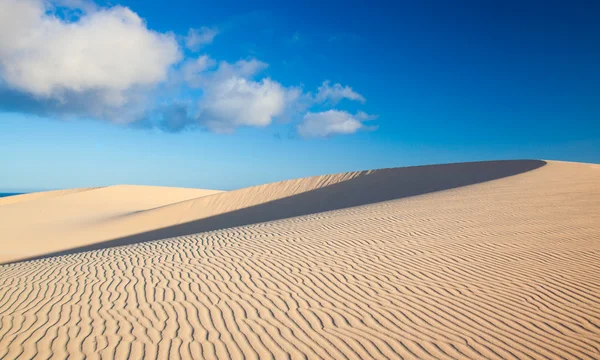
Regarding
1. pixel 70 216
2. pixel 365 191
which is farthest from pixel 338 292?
pixel 70 216

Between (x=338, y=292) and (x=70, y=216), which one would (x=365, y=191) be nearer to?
(x=338, y=292)

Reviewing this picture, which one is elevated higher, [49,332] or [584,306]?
[584,306]

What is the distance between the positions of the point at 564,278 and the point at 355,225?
18.1 feet

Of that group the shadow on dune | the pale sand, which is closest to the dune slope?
the shadow on dune

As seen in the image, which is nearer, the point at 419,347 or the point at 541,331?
the point at 419,347

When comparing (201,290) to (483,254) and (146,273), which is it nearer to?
(146,273)

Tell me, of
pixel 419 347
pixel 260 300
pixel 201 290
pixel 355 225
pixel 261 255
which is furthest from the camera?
pixel 355 225

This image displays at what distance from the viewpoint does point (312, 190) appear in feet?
82.9

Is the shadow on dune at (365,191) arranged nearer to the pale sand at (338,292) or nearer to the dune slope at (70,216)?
the dune slope at (70,216)

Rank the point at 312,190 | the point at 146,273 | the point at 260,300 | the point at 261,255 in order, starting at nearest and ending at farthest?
the point at 260,300
the point at 146,273
the point at 261,255
the point at 312,190

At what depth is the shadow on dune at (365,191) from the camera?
19828mm

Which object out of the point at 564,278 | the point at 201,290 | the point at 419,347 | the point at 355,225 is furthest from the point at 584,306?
the point at 355,225

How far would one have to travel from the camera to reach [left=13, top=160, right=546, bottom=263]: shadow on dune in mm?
19828

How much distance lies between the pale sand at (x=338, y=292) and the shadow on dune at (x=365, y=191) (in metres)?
8.77
